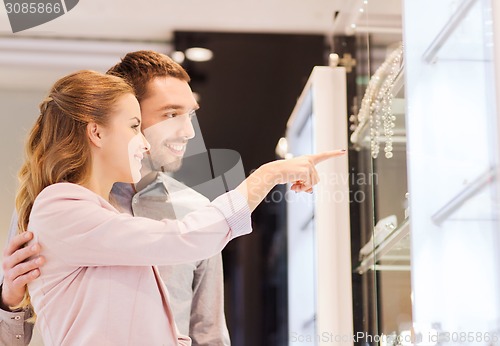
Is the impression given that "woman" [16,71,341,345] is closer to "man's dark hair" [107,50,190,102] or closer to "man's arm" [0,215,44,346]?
"man's arm" [0,215,44,346]

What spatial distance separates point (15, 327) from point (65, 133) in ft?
1.41

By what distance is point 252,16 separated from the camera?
2947 millimetres

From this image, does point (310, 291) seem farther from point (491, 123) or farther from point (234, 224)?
point (491, 123)

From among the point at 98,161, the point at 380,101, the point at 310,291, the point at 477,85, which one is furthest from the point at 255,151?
the point at 477,85

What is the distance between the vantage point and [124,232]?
4.85ft

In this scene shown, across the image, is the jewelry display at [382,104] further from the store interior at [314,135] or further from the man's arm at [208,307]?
the man's arm at [208,307]

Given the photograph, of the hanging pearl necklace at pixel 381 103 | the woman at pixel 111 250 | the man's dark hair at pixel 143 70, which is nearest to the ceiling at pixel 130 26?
the hanging pearl necklace at pixel 381 103

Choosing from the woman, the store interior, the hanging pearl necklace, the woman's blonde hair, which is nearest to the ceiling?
the store interior

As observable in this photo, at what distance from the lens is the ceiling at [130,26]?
8.18 ft

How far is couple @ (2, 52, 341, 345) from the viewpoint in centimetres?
148

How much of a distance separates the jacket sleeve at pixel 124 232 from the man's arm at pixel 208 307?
1.77 feet

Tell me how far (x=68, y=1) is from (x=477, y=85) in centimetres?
152

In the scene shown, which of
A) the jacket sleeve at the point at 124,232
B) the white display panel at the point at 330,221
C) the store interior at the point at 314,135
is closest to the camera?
the jacket sleeve at the point at 124,232

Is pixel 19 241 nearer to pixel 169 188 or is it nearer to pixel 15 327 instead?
pixel 15 327
